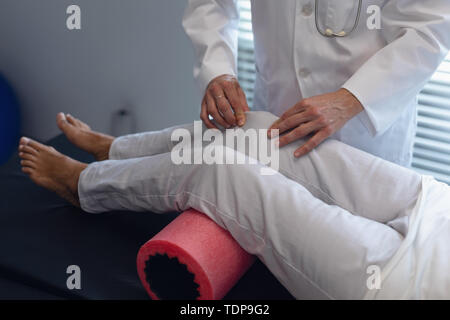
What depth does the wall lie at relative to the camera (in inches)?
79.1

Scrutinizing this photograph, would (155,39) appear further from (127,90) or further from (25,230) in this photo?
(25,230)

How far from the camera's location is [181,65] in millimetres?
2033

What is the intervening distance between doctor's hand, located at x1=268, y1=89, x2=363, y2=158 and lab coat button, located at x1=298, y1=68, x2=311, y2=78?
0.14 metres

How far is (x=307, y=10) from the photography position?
3.84 ft

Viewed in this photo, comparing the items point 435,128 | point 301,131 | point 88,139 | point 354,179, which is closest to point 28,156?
point 88,139

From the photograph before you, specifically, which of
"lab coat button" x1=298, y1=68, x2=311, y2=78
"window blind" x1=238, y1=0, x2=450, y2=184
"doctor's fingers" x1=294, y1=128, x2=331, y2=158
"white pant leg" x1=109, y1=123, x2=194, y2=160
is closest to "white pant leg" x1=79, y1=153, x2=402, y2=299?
"doctor's fingers" x1=294, y1=128, x2=331, y2=158

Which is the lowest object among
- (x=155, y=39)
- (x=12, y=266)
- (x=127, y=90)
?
(x=12, y=266)

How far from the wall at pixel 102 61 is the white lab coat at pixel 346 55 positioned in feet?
2.15

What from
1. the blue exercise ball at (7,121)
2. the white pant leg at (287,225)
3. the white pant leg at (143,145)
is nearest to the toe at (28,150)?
the white pant leg at (143,145)

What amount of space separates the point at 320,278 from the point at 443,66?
120 cm

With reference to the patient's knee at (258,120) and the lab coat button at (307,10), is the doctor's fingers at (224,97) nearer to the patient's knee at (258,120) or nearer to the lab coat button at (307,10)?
the patient's knee at (258,120)

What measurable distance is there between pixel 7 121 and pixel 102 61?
50 centimetres

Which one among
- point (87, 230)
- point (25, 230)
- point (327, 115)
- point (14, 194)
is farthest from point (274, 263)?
point (14, 194)

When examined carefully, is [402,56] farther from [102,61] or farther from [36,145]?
[102,61]
